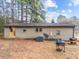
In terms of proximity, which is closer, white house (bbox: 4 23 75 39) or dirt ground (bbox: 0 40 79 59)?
dirt ground (bbox: 0 40 79 59)

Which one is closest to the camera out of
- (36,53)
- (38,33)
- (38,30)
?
(36,53)

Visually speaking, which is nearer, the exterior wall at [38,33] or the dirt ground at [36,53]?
the dirt ground at [36,53]

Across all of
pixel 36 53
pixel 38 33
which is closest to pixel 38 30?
pixel 38 33

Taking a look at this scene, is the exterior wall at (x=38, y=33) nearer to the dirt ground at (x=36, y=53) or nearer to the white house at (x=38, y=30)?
the white house at (x=38, y=30)

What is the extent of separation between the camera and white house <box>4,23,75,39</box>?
23.0 meters

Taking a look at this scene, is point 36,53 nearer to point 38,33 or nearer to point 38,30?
point 38,33

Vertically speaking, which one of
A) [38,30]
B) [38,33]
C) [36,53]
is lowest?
[38,33]

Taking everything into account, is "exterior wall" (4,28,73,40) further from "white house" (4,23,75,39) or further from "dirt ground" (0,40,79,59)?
"dirt ground" (0,40,79,59)

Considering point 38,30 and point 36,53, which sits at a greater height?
point 38,30

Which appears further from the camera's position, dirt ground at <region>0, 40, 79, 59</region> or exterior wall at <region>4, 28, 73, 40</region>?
exterior wall at <region>4, 28, 73, 40</region>

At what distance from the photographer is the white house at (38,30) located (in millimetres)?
23031

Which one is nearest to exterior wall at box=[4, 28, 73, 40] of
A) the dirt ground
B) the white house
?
the white house

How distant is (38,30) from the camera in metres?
23.7

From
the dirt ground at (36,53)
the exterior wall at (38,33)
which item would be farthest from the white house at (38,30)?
the dirt ground at (36,53)
